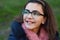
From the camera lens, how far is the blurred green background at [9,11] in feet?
22.8

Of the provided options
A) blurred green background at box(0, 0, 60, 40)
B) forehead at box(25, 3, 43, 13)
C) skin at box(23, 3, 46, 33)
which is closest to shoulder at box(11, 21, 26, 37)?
skin at box(23, 3, 46, 33)

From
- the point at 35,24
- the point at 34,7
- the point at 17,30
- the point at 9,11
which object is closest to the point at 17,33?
the point at 17,30

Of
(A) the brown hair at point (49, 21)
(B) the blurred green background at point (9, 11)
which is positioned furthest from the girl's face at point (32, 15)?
(B) the blurred green background at point (9, 11)

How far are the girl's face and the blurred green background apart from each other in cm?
279

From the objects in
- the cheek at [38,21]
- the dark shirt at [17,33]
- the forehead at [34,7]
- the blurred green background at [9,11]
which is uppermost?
the forehead at [34,7]

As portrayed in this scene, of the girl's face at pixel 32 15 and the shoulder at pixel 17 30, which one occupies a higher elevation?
the girl's face at pixel 32 15

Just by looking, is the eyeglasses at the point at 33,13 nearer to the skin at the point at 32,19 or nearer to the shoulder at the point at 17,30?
the skin at the point at 32,19

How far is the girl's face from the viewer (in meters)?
3.65

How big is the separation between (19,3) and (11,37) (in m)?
4.88

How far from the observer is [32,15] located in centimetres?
367

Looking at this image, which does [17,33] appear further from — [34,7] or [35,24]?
[34,7]

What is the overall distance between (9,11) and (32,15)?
14.5 feet

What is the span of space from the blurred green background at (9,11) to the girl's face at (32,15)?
2791 millimetres

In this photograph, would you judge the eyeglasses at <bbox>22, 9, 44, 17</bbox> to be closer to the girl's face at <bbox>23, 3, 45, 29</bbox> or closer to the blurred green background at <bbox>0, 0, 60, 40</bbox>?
the girl's face at <bbox>23, 3, 45, 29</bbox>
